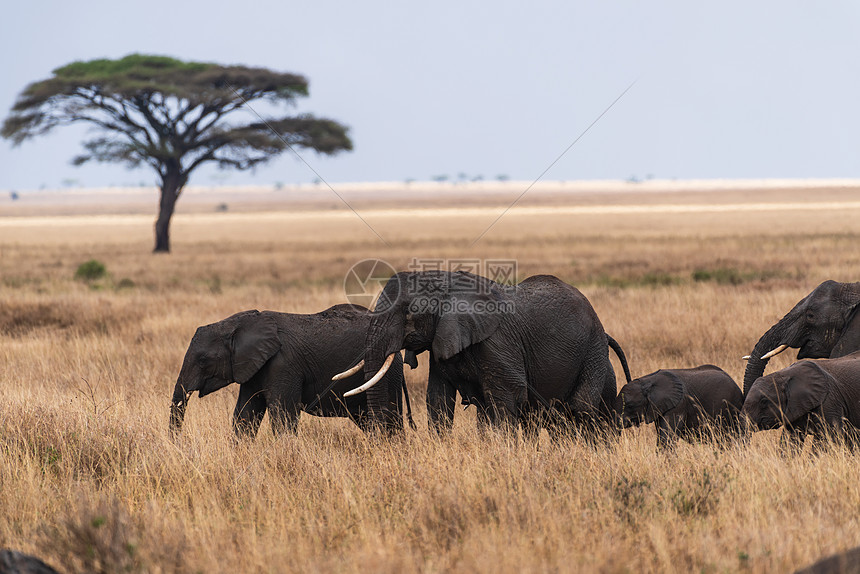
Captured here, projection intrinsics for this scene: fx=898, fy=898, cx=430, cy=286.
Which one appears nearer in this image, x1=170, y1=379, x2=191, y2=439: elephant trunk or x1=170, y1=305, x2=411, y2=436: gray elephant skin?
x1=170, y1=379, x2=191, y2=439: elephant trunk

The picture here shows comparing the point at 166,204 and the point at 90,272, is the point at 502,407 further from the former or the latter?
the point at 166,204

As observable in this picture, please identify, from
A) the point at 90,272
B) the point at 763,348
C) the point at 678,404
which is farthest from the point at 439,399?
the point at 90,272

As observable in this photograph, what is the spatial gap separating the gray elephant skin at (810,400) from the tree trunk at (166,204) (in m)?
36.6

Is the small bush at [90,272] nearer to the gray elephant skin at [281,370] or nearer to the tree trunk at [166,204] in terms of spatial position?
the tree trunk at [166,204]

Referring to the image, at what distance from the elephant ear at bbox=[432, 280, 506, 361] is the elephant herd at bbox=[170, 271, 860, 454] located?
11 mm

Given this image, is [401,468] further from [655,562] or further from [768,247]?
[768,247]

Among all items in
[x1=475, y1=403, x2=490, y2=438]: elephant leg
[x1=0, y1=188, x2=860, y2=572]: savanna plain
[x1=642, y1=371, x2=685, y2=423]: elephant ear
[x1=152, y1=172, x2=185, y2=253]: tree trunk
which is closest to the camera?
[x1=0, y1=188, x2=860, y2=572]: savanna plain

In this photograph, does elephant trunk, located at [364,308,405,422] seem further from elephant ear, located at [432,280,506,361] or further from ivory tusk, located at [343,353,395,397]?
elephant ear, located at [432,280,506,361]

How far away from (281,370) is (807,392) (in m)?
4.18

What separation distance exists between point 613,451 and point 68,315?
36.2ft

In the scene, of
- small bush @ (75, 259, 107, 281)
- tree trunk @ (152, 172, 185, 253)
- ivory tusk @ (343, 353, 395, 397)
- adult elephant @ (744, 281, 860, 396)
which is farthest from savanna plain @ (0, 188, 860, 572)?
tree trunk @ (152, 172, 185, 253)

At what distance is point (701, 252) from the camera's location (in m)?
31.0

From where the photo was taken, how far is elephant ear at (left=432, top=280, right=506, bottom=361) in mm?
6633

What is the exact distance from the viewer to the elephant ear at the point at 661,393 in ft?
24.6
